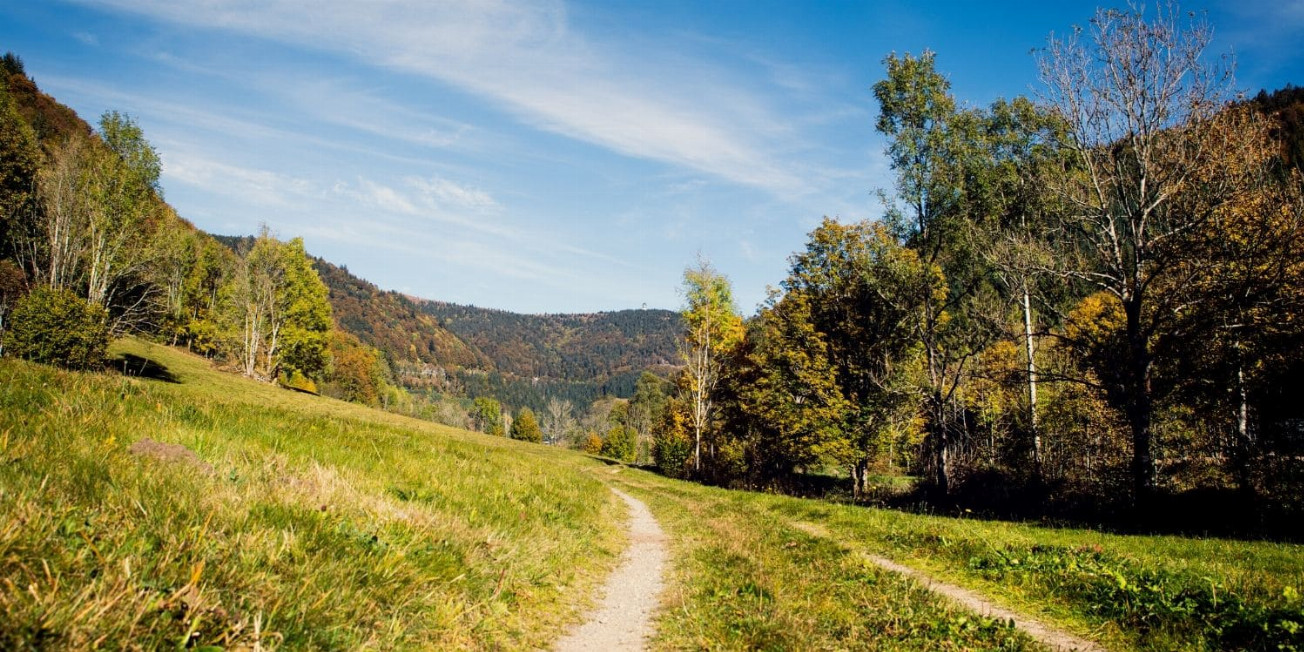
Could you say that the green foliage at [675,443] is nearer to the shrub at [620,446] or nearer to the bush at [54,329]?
the bush at [54,329]

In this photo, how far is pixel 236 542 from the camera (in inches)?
159

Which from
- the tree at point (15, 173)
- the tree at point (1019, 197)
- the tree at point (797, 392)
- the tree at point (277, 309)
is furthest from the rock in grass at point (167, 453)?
the tree at point (277, 309)

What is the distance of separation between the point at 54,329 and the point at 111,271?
20.4m

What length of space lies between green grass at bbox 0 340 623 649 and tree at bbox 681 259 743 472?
1438 inches

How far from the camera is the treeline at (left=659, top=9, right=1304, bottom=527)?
18.5 metres

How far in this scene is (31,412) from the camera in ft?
19.6

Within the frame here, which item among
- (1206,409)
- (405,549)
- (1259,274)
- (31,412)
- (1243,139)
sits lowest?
(405,549)

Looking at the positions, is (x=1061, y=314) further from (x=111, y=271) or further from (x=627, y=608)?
(x=111, y=271)

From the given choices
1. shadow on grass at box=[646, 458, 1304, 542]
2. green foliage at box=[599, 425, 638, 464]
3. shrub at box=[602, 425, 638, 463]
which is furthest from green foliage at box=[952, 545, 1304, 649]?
shrub at box=[602, 425, 638, 463]

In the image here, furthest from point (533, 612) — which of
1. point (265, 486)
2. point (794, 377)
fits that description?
point (794, 377)

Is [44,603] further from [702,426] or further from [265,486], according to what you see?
[702,426]

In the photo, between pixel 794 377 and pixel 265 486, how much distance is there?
30113 mm

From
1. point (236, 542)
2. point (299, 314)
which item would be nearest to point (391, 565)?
point (236, 542)

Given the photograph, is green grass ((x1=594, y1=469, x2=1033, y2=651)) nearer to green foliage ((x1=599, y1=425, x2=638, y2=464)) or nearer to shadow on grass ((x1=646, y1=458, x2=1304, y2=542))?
shadow on grass ((x1=646, y1=458, x2=1304, y2=542))
